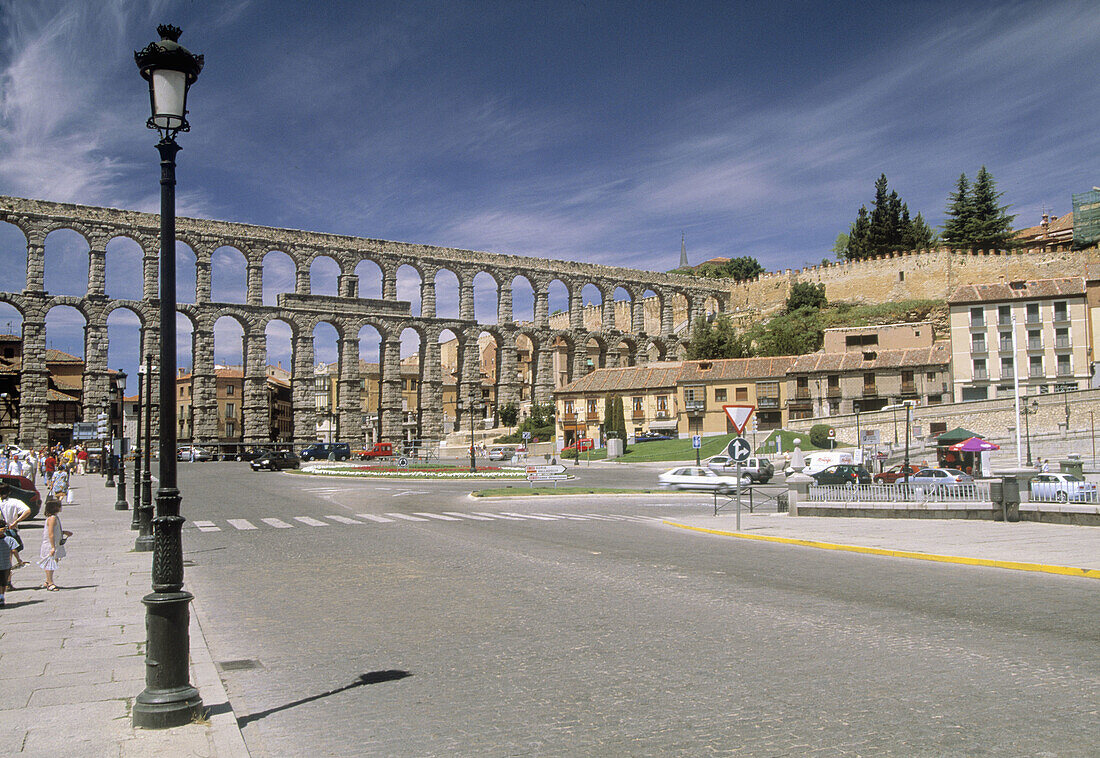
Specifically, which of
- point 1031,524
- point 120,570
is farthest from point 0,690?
point 1031,524

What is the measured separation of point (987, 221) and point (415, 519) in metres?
92.2

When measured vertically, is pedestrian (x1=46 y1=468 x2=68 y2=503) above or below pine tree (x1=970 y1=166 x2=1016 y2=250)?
below

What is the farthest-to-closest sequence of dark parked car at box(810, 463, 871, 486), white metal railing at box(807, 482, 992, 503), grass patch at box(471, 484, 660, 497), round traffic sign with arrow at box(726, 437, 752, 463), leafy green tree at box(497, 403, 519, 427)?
1. leafy green tree at box(497, 403, 519, 427)
2. dark parked car at box(810, 463, 871, 486)
3. grass patch at box(471, 484, 660, 497)
4. white metal railing at box(807, 482, 992, 503)
5. round traffic sign with arrow at box(726, 437, 752, 463)

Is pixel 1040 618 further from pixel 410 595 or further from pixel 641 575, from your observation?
pixel 410 595

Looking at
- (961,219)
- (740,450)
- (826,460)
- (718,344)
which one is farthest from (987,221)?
(740,450)

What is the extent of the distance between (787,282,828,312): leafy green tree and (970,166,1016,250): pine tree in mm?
17286

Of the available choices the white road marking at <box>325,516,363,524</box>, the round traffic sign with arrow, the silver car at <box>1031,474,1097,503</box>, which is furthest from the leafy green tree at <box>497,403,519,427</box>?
the round traffic sign with arrow

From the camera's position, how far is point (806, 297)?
319 ft

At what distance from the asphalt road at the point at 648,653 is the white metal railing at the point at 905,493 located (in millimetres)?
7009

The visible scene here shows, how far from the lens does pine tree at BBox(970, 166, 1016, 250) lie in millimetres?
94500

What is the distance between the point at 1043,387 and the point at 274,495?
192 ft

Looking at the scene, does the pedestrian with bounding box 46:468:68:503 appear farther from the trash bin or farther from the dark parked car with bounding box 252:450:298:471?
the trash bin

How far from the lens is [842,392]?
2630 inches

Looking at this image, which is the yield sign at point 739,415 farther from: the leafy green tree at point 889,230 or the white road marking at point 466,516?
the leafy green tree at point 889,230
